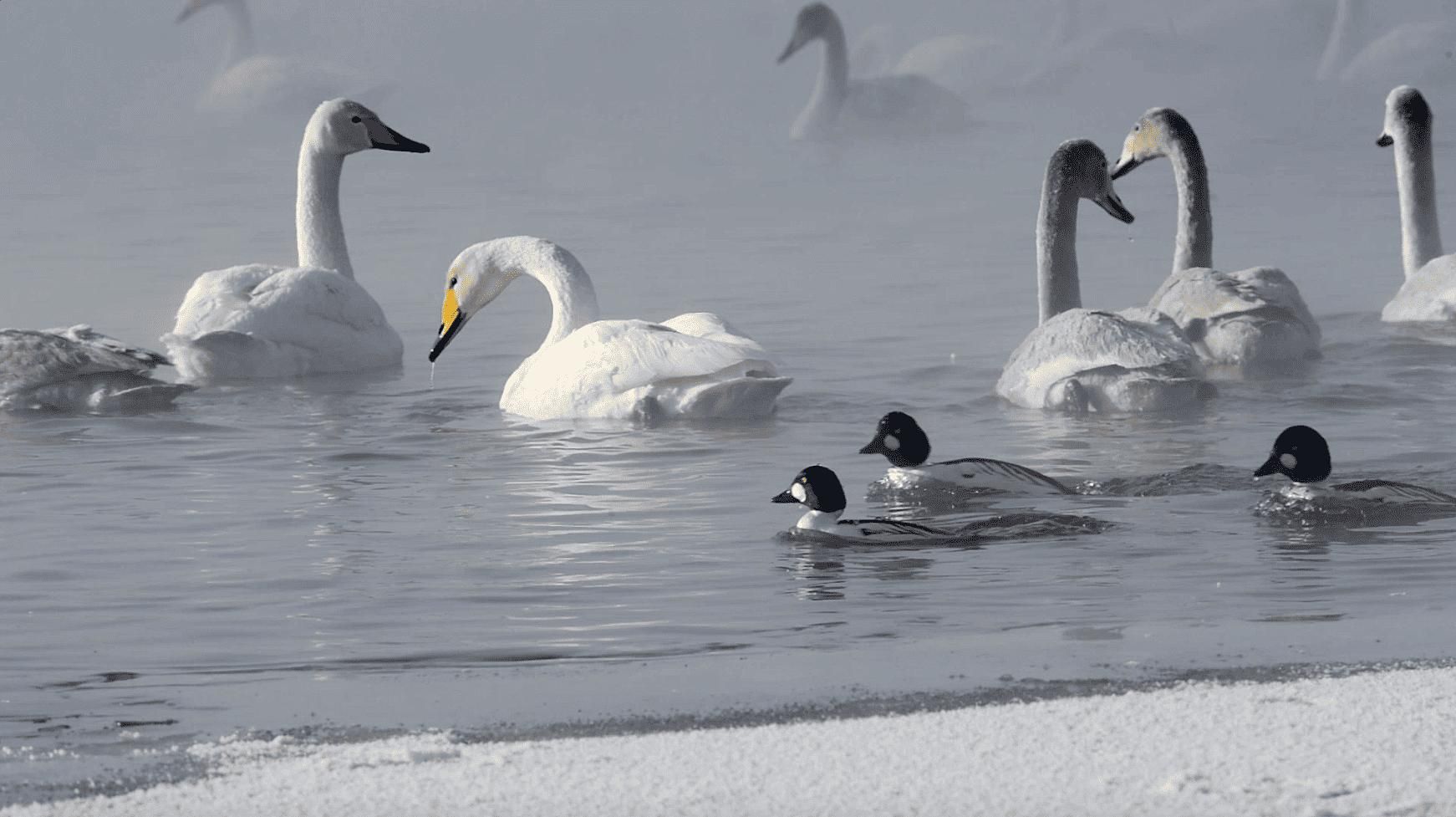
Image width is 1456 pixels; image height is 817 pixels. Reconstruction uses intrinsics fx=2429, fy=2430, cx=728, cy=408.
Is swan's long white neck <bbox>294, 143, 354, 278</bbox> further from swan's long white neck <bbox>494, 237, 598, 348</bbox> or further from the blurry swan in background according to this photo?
the blurry swan in background

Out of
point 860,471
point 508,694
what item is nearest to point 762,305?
point 860,471

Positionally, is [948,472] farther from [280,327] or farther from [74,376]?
[280,327]

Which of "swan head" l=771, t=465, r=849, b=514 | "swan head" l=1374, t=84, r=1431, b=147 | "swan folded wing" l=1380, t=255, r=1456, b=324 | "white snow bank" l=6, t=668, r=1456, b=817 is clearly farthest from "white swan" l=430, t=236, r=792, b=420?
"swan head" l=1374, t=84, r=1431, b=147

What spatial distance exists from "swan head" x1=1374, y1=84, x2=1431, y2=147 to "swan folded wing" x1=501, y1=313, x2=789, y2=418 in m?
8.14

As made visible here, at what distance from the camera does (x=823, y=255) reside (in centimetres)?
2169

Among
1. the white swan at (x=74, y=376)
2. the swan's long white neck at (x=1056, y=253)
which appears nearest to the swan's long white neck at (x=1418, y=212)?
the swan's long white neck at (x=1056, y=253)

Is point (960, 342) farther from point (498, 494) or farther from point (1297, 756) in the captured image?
point (1297, 756)

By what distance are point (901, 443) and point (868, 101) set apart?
81.7 ft

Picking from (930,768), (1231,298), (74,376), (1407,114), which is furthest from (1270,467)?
(1407,114)

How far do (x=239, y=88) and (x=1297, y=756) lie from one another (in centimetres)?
3270

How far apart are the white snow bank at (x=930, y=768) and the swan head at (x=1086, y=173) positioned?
29.5 feet

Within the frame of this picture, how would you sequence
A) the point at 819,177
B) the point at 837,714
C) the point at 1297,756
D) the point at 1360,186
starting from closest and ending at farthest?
the point at 1297,756, the point at 837,714, the point at 1360,186, the point at 819,177

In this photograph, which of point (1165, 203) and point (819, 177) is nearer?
point (1165, 203)

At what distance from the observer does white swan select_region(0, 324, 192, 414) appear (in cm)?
1302
